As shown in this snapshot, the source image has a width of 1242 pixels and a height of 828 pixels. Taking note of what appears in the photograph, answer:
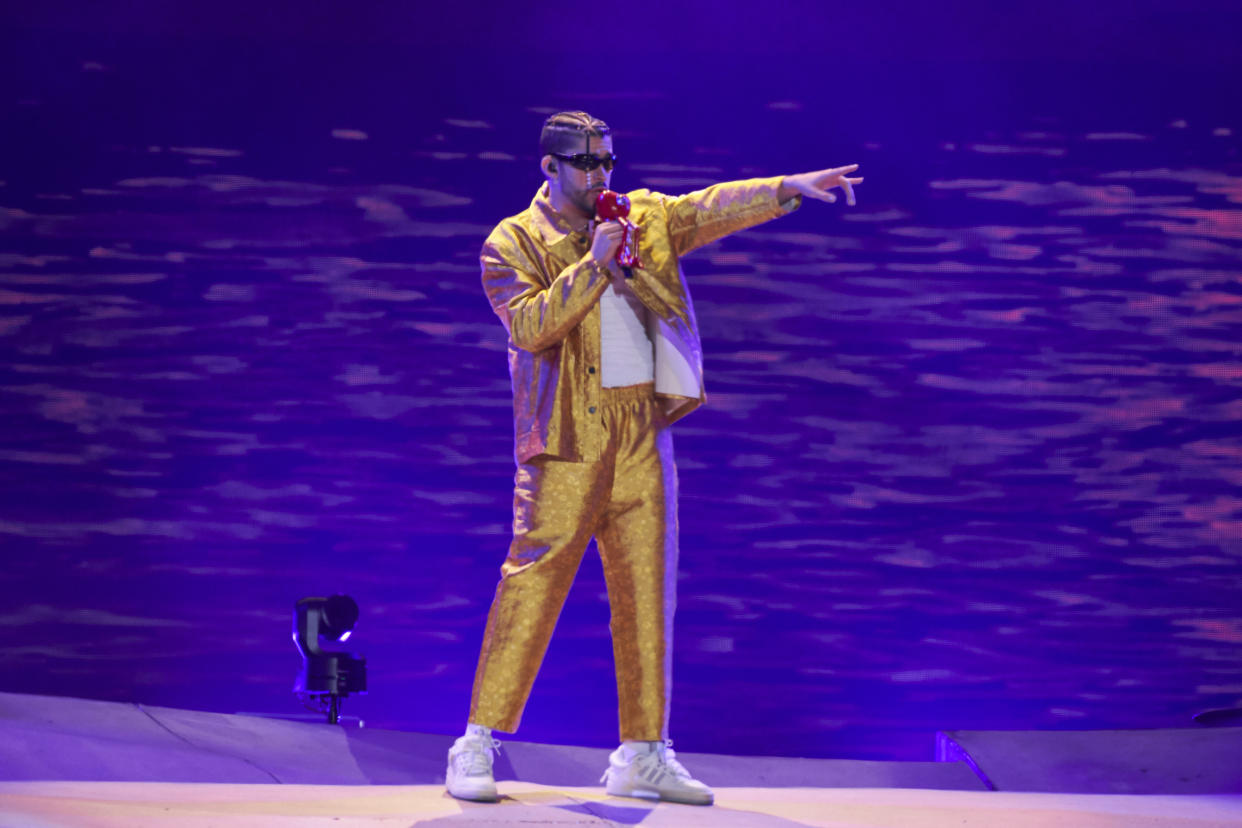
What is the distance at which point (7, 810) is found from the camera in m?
2.11

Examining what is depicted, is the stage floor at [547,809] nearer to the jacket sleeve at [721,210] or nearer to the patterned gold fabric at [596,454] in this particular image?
the patterned gold fabric at [596,454]

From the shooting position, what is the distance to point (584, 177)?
2.86 m

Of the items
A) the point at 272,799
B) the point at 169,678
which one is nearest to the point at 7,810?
the point at 272,799

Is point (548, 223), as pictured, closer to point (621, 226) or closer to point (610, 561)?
point (621, 226)

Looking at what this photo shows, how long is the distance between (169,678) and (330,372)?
1.04 metres

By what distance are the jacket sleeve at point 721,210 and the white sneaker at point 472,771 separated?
110 cm

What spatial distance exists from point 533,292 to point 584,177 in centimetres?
28

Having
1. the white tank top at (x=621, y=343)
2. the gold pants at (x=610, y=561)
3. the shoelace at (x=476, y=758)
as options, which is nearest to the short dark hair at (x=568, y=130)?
the white tank top at (x=621, y=343)

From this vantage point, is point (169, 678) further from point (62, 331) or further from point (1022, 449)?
point (1022, 449)

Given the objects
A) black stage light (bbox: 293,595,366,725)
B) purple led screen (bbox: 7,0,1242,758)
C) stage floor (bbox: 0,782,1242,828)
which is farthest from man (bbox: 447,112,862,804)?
purple led screen (bbox: 7,0,1242,758)

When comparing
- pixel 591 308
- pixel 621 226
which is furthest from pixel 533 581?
pixel 621 226

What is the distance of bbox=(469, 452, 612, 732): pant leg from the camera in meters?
2.76

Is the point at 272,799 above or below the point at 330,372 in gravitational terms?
below

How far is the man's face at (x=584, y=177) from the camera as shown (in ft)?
9.30
